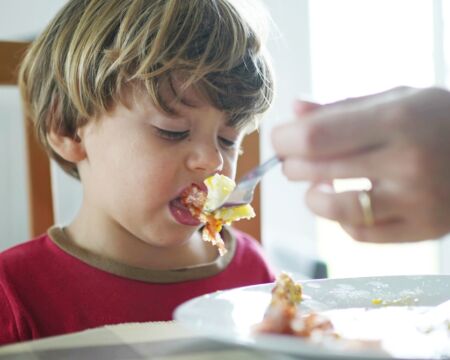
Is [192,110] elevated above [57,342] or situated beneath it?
elevated above

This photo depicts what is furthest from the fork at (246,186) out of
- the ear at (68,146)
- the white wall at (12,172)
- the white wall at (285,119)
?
the white wall at (285,119)

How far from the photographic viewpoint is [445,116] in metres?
0.48

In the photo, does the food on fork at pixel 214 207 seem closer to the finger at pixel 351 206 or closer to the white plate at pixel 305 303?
the white plate at pixel 305 303

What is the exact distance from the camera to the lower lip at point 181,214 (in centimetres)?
95

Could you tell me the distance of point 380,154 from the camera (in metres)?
0.48

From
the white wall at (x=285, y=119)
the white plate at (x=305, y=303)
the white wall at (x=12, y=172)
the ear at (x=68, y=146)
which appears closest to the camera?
the white plate at (x=305, y=303)

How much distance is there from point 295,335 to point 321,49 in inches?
92.3

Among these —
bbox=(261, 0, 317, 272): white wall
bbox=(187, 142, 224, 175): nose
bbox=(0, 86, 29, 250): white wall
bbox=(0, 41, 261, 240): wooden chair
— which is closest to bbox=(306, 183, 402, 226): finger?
bbox=(187, 142, 224, 175): nose

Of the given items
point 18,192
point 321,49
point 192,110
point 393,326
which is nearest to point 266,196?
point 321,49

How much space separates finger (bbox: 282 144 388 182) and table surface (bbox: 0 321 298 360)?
153mm

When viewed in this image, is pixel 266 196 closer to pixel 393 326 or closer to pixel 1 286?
pixel 1 286

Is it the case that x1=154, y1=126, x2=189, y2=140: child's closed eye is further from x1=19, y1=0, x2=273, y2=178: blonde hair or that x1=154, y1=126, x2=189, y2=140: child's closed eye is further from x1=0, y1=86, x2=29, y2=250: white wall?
x1=0, y1=86, x2=29, y2=250: white wall

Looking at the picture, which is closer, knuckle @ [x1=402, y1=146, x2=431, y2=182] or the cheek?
knuckle @ [x1=402, y1=146, x2=431, y2=182]

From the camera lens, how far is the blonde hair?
92 cm
